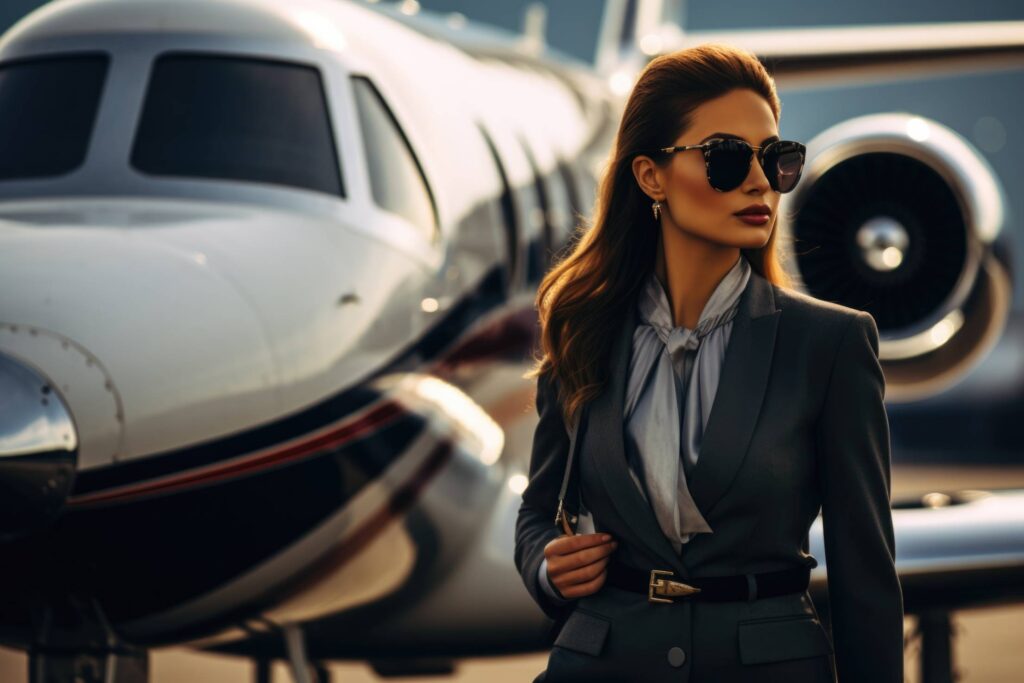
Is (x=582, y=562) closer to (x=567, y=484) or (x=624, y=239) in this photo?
(x=567, y=484)

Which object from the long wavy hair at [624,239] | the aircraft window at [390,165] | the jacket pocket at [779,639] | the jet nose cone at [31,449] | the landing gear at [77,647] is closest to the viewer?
the jacket pocket at [779,639]

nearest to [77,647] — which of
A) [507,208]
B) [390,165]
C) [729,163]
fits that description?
[390,165]

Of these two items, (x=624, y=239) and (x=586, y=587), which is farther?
(x=624, y=239)

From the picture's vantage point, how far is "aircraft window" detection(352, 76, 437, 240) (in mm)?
5230

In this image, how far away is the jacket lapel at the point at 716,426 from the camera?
7.06 feet

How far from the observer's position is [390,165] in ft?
17.5

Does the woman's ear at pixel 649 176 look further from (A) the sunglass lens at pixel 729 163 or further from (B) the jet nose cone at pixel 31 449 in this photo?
(B) the jet nose cone at pixel 31 449

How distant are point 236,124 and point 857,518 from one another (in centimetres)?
335

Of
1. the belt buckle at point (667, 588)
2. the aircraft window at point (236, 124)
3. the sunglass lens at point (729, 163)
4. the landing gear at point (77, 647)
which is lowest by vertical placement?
the belt buckle at point (667, 588)

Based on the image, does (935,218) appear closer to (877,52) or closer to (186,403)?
(877,52)

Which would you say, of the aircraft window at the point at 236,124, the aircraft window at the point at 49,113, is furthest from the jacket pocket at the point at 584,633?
the aircraft window at the point at 49,113

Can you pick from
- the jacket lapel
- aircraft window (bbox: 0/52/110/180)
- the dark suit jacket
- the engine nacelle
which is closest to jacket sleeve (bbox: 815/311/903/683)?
the dark suit jacket

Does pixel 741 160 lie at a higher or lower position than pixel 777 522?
higher

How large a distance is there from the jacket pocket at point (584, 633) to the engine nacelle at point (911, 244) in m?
5.85
